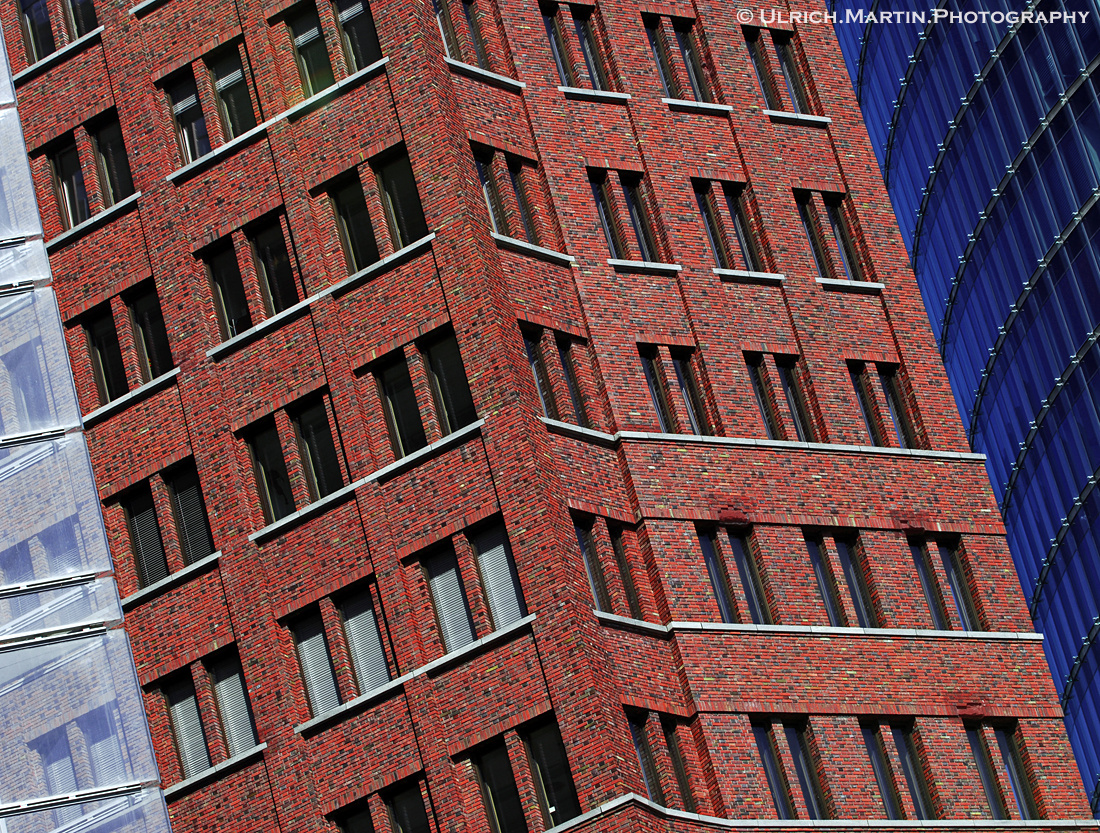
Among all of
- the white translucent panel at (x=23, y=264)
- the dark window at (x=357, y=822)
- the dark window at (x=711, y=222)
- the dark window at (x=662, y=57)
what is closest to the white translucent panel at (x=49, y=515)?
the white translucent panel at (x=23, y=264)

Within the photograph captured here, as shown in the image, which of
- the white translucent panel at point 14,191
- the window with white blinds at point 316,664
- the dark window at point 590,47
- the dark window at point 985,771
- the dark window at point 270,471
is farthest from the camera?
the dark window at point 590,47

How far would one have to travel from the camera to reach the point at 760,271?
61.0 meters

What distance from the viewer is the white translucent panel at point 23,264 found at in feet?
128

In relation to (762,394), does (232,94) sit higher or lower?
higher

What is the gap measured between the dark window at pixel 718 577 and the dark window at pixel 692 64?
14574 millimetres

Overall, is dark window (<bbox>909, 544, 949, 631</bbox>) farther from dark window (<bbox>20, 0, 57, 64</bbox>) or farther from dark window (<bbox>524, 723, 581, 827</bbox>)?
dark window (<bbox>20, 0, 57, 64</bbox>)

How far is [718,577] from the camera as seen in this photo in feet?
181

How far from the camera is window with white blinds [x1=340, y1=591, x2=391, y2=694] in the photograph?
5200 centimetres

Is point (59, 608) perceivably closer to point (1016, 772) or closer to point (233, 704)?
point (233, 704)

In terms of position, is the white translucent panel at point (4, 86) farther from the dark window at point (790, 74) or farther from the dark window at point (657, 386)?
the dark window at point (790, 74)

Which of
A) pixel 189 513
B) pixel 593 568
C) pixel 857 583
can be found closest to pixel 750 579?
pixel 857 583

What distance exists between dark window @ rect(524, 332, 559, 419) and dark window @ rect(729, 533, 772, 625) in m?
5.87

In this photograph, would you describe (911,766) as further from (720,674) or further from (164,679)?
(164,679)

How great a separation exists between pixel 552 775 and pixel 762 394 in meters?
14.4
